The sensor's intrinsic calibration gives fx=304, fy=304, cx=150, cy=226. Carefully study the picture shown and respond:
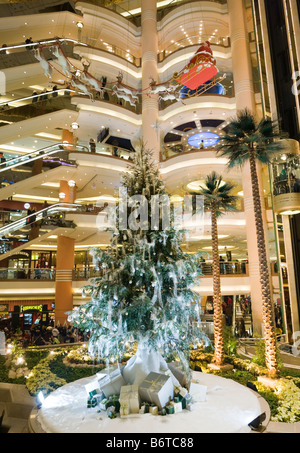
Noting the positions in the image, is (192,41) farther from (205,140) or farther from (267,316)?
(267,316)

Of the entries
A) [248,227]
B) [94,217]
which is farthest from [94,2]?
[248,227]

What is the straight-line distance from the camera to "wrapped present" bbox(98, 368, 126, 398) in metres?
6.94

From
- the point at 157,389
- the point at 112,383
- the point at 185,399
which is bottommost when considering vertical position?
the point at 185,399

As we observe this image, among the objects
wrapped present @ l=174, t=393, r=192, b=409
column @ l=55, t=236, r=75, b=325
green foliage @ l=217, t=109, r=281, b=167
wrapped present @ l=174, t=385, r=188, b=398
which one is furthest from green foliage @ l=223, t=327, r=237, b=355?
column @ l=55, t=236, r=75, b=325

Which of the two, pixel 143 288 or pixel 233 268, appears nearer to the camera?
pixel 143 288

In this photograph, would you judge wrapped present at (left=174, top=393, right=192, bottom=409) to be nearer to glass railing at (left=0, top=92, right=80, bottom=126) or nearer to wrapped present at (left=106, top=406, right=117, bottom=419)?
wrapped present at (left=106, top=406, right=117, bottom=419)

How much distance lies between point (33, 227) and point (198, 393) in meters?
13.9

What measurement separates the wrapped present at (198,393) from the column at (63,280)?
14694 mm

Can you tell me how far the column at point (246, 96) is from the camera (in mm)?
18766

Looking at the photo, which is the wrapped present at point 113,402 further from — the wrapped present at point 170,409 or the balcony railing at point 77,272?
the balcony railing at point 77,272

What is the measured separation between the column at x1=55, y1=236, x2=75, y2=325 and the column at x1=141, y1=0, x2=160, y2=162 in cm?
904

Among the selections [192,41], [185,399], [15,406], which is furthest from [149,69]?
[185,399]

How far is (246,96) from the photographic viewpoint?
68.0ft

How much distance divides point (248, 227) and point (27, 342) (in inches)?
568
